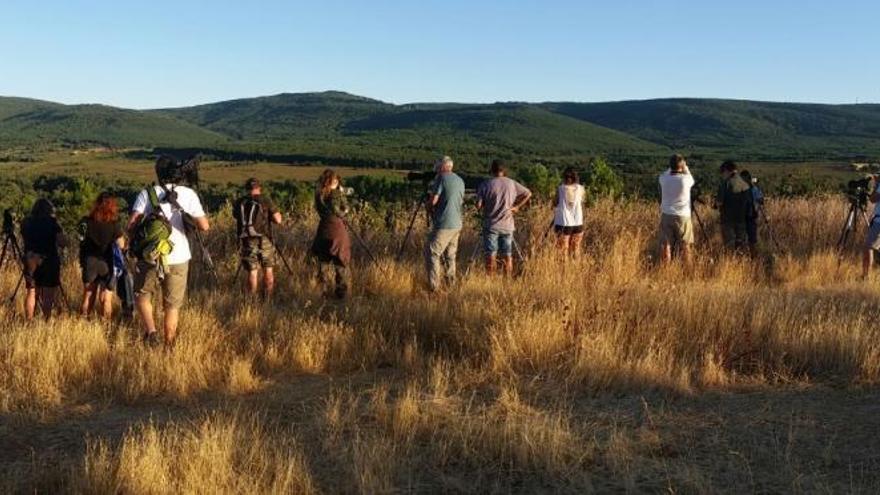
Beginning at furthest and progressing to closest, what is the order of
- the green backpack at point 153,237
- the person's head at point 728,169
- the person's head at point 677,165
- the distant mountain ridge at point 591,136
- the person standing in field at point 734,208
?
the distant mountain ridge at point 591,136
the person's head at point 728,169
the person standing in field at point 734,208
the person's head at point 677,165
the green backpack at point 153,237

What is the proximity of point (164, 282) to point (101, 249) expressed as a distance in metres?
2.00

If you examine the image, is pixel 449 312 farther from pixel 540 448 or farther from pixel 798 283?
pixel 798 283

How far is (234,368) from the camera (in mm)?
5637

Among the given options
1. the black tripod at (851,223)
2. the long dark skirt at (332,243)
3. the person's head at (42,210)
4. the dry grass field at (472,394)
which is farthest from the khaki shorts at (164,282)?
the black tripod at (851,223)

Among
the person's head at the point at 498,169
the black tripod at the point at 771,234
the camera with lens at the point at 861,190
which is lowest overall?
the black tripod at the point at 771,234

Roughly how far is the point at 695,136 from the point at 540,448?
560ft

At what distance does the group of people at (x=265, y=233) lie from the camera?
6.53 m

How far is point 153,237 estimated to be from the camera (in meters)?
6.36

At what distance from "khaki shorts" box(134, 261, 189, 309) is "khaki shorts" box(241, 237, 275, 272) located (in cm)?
246

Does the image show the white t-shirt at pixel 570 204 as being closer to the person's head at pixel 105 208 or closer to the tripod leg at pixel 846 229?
the tripod leg at pixel 846 229

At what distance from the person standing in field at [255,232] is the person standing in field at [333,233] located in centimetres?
53

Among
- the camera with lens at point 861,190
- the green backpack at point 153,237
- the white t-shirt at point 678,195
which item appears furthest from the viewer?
the camera with lens at point 861,190

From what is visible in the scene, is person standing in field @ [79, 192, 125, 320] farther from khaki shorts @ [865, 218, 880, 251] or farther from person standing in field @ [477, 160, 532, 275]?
khaki shorts @ [865, 218, 880, 251]

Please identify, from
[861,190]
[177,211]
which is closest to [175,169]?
[177,211]
